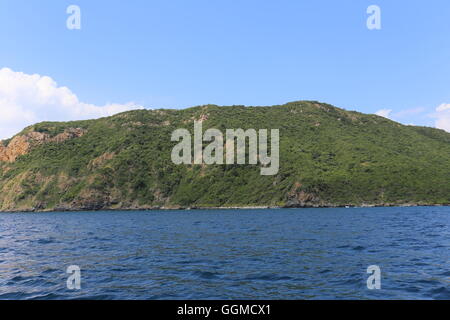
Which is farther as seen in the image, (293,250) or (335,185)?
(335,185)

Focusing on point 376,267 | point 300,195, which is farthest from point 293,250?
point 300,195

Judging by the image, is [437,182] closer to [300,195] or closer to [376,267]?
[300,195]

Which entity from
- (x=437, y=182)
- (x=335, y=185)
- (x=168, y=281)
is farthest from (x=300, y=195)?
(x=168, y=281)

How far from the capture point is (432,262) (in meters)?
25.5
